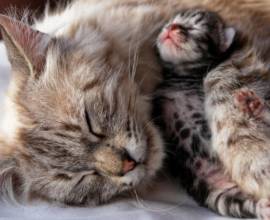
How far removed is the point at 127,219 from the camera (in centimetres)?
119

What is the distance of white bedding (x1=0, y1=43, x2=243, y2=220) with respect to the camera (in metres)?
1.19

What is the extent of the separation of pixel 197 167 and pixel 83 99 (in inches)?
14.2

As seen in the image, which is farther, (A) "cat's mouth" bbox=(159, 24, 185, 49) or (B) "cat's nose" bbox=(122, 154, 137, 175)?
(A) "cat's mouth" bbox=(159, 24, 185, 49)

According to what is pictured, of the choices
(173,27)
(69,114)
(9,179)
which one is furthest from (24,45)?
(173,27)

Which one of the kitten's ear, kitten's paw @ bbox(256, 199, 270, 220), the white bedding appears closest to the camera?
kitten's paw @ bbox(256, 199, 270, 220)

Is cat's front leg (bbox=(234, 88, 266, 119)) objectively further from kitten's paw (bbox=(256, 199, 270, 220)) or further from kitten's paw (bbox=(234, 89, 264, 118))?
kitten's paw (bbox=(256, 199, 270, 220))

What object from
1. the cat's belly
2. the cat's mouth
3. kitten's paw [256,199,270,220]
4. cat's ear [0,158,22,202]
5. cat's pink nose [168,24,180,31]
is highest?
cat's pink nose [168,24,180,31]

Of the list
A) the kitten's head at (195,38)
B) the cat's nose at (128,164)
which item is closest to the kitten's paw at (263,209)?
the cat's nose at (128,164)

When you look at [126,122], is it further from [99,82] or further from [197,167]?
[197,167]

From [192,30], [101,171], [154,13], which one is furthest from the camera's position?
[154,13]

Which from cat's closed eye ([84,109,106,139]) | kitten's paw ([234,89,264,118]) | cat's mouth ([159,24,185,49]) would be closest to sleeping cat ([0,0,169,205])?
cat's closed eye ([84,109,106,139])

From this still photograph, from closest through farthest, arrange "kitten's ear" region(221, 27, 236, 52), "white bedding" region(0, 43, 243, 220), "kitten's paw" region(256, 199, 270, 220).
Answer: "kitten's paw" region(256, 199, 270, 220) < "white bedding" region(0, 43, 243, 220) < "kitten's ear" region(221, 27, 236, 52)

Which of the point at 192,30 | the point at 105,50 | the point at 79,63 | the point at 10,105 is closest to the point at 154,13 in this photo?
the point at 192,30

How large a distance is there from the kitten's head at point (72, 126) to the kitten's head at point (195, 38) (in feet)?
0.61
